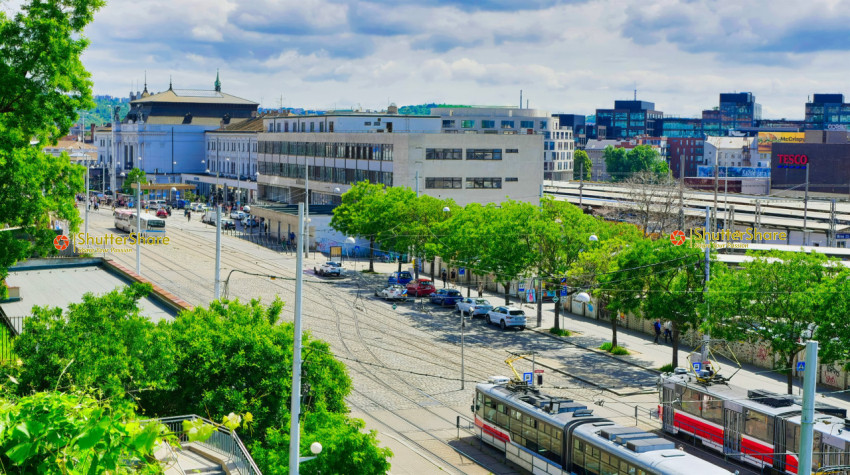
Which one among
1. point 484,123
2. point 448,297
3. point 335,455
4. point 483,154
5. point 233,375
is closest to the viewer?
point 335,455

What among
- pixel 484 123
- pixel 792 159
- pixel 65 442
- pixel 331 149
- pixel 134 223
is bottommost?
pixel 134 223

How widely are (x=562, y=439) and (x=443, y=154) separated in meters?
65.7

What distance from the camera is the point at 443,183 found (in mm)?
93375

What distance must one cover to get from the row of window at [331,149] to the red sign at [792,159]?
3305 inches

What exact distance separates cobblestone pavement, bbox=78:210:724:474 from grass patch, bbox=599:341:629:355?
830 mm

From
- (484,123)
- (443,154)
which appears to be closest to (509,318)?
(443,154)

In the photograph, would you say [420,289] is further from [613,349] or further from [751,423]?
[751,423]

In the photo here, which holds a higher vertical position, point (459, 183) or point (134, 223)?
point (459, 183)

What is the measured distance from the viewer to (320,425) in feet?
75.4

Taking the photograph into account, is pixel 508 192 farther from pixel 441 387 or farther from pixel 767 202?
pixel 441 387

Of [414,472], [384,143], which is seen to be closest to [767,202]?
[384,143]

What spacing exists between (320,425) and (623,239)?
3732cm

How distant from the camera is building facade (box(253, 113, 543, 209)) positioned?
305 ft

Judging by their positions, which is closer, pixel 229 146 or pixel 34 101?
pixel 34 101
